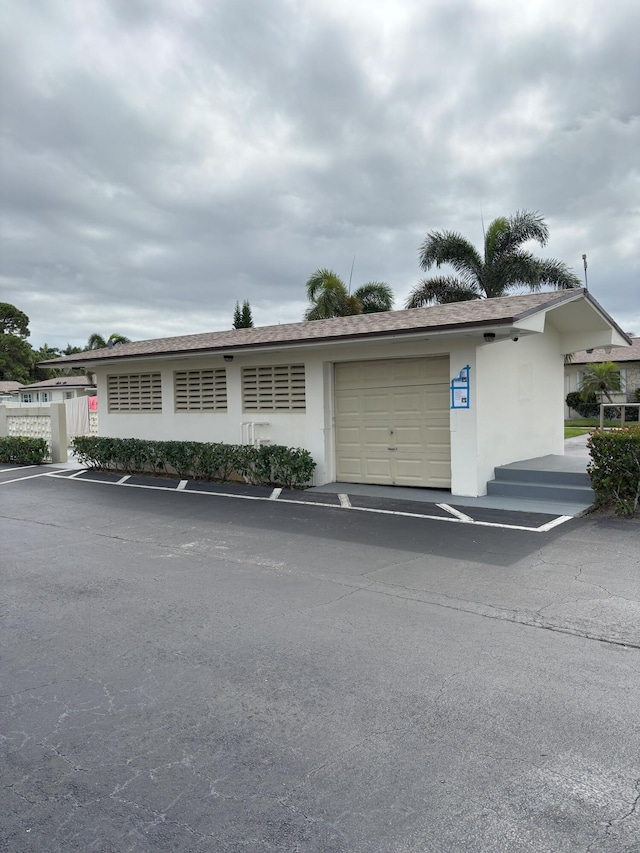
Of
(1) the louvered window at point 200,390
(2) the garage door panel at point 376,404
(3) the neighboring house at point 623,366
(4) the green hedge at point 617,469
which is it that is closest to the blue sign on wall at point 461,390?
(2) the garage door panel at point 376,404

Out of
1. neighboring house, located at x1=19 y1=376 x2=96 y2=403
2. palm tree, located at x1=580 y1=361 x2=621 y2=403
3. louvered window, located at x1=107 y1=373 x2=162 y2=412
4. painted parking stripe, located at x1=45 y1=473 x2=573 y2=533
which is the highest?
neighboring house, located at x1=19 y1=376 x2=96 y2=403

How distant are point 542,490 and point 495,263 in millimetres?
19249

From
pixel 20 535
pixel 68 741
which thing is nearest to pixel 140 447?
pixel 20 535

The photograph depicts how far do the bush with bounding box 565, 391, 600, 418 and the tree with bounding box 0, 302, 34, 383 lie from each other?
47925mm

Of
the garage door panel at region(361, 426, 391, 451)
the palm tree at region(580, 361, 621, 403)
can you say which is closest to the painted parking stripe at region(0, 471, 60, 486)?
the garage door panel at region(361, 426, 391, 451)

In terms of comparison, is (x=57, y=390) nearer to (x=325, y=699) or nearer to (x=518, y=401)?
(x=518, y=401)

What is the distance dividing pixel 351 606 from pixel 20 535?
5.56 m

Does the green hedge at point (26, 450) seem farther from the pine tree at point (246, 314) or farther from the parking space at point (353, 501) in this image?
the pine tree at point (246, 314)

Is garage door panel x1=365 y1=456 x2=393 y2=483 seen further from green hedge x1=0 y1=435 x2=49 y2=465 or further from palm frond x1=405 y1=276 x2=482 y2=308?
palm frond x1=405 y1=276 x2=482 y2=308

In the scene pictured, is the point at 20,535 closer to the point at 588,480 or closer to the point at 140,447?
the point at 140,447

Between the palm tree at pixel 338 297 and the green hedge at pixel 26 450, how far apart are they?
15151 mm

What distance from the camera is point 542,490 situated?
397 inches

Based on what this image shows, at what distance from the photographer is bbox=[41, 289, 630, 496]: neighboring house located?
1045cm

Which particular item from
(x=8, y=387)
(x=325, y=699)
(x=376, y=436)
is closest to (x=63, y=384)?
(x=8, y=387)
